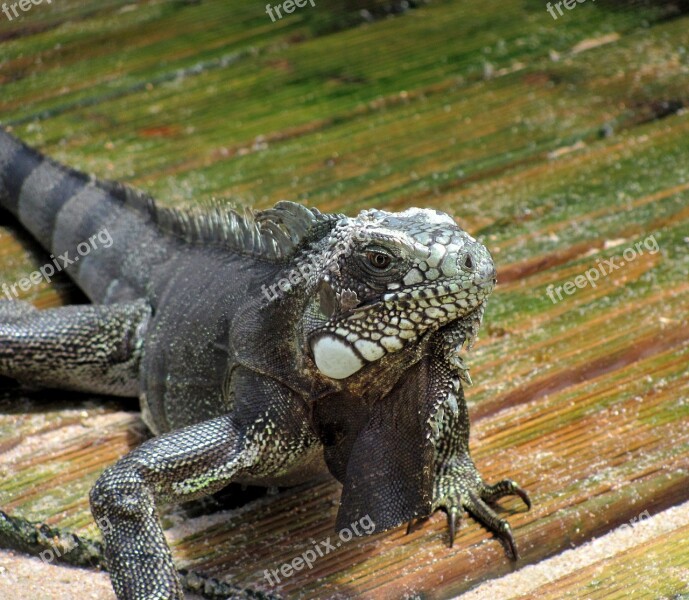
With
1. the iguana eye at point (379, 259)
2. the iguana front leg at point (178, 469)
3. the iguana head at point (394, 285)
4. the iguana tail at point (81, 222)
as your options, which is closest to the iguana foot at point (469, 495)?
the iguana front leg at point (178, 469)

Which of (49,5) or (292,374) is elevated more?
(49,5)

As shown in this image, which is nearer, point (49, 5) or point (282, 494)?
point (282, 494)

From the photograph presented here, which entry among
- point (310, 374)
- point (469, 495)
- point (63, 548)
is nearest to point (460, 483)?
point (469, 495)

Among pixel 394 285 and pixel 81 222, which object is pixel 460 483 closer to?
pixel 394 285

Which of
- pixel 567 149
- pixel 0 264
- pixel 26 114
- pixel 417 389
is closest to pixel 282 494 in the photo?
pixel 417 389

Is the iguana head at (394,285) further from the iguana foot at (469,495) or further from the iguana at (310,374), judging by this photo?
the iguana foot at (469,495)

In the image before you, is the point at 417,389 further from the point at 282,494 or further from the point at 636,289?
the point at 636,289
